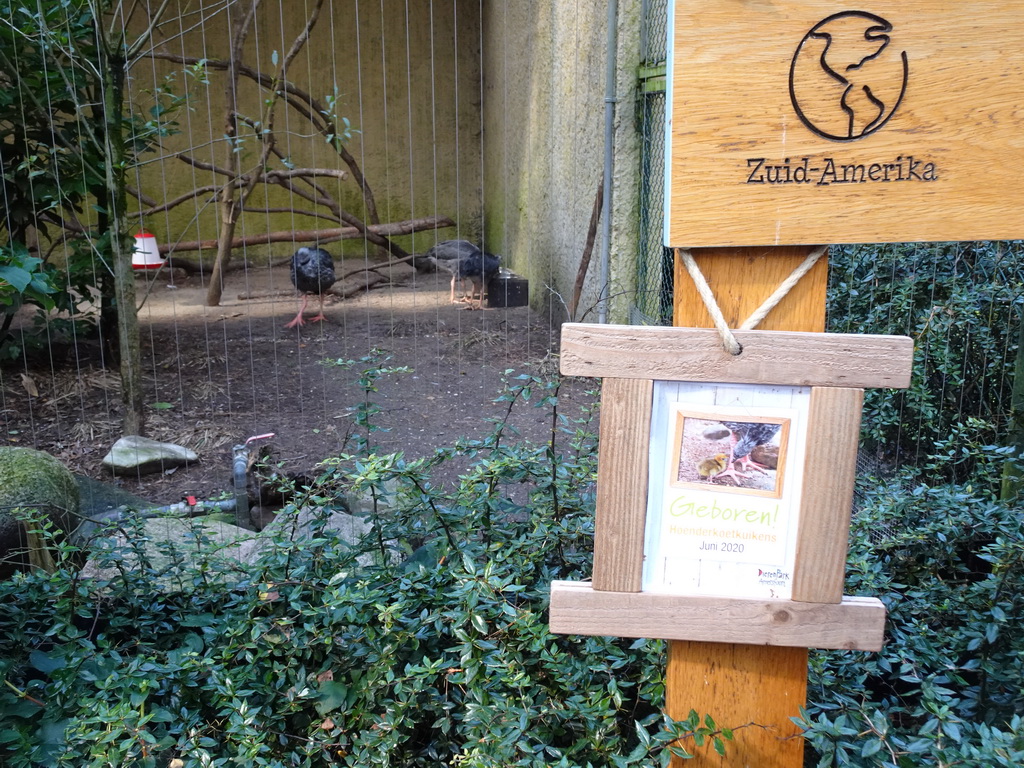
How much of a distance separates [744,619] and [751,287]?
514 mm

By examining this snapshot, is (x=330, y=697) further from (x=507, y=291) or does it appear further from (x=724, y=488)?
(x=507, y=291)

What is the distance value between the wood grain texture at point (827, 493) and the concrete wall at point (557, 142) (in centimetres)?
206

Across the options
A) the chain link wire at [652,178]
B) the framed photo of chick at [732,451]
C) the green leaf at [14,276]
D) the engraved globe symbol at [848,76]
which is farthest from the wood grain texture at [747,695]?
the chain link wire at [652,178]

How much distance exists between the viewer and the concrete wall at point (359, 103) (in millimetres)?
9727

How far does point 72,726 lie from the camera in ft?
5.36

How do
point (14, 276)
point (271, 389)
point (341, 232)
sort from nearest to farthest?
point (14, 276) < point (271, 389) < point (341, 232)

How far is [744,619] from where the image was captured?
137 centimetres

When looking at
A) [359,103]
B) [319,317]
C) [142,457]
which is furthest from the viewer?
[359,103]

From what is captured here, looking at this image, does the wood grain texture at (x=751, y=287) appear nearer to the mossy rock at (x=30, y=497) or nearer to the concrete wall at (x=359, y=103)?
the mossy rock at (x=30, y=497)

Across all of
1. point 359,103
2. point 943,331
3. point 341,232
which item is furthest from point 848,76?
point 359,103

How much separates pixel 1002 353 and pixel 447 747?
104 inches

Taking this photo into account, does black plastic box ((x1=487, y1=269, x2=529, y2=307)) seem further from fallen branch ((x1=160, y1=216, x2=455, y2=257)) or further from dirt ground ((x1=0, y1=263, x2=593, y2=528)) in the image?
fallen branch ((x1=160, y1=216, x2=455, y2=257))

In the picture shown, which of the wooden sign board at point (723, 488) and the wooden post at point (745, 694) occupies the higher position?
the wooden sign board at point (723, 488)

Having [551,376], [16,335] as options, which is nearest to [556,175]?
[551,376]
